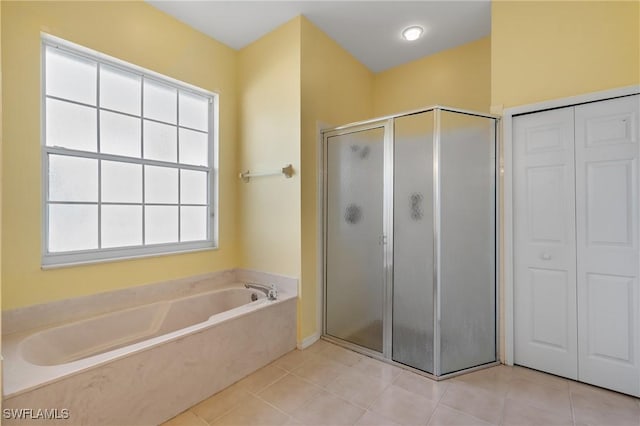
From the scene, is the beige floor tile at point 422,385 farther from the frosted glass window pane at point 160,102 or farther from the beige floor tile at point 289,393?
the frosted glass window pane at point 160,102

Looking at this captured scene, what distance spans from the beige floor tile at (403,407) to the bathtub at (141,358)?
90 cm

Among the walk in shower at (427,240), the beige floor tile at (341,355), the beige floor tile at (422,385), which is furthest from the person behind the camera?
the beige floor tile at (341,355)

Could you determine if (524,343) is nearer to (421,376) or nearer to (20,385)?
(421,376)

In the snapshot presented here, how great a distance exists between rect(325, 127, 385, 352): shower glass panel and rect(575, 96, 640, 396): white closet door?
133 cm

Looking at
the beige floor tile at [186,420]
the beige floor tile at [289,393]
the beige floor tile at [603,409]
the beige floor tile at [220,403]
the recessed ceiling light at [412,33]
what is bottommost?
the beige floor tile at [186,420]

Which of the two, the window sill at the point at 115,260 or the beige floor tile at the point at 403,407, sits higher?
the window sill at the point at 115,260

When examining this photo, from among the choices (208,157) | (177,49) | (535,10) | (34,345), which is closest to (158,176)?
(208,157)

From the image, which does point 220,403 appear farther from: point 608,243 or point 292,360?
point 608,243

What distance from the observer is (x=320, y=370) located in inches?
83.9

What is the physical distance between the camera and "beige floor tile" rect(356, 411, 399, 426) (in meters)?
1.59

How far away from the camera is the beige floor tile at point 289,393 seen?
5.77 feet

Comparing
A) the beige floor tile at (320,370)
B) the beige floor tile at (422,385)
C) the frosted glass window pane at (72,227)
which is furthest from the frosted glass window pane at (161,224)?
the beige floor tile at (422,385)

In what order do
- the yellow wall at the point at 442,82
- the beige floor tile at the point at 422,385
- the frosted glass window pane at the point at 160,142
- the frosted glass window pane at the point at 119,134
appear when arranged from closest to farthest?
the beige floor tile at the point at 422,385 → the frosted glass window pane at the point at 119,134 → the frosted glass window pane at the point at 160,142 → the yellow wall at the point at 442,82

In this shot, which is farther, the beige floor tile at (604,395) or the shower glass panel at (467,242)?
the shower glass panel at (467,242)
